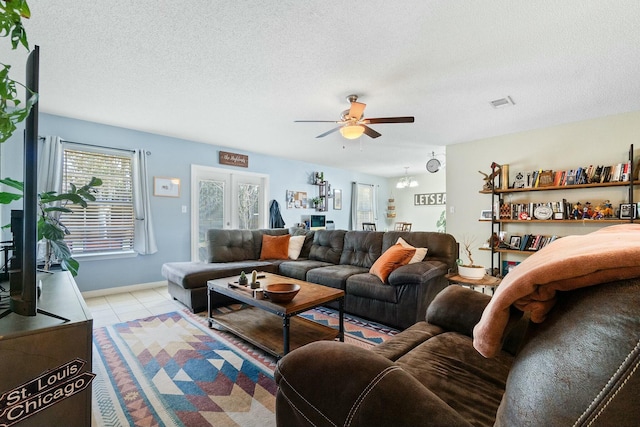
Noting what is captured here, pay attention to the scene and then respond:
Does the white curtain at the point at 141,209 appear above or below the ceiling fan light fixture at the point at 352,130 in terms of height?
below

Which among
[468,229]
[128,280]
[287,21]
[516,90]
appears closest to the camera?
[287,21]

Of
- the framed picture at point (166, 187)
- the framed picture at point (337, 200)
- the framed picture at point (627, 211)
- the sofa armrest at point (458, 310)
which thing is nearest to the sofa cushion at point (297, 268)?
the sofa armrest at point (458, 310)

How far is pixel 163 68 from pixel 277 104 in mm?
1168

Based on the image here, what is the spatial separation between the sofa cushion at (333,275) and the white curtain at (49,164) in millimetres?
3311

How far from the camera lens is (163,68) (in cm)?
247

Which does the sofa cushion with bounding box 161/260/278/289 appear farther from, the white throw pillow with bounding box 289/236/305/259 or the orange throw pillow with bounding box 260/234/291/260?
the white throw pillow with bounding box 289/236/305/259

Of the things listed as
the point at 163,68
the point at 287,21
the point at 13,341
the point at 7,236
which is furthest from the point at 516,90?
the point at 7,236

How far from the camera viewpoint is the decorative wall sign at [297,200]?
6.29 metres

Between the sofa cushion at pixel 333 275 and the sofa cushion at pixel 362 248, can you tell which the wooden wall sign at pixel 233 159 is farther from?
the sofa cushion at pixel 333 275

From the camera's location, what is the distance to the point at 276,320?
2.59 m

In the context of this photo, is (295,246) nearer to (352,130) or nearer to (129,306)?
(352,130)

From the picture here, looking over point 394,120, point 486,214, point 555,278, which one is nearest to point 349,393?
point 555,278

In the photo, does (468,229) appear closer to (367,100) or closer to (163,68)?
(367,100)

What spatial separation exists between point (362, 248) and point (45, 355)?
3076 mm
